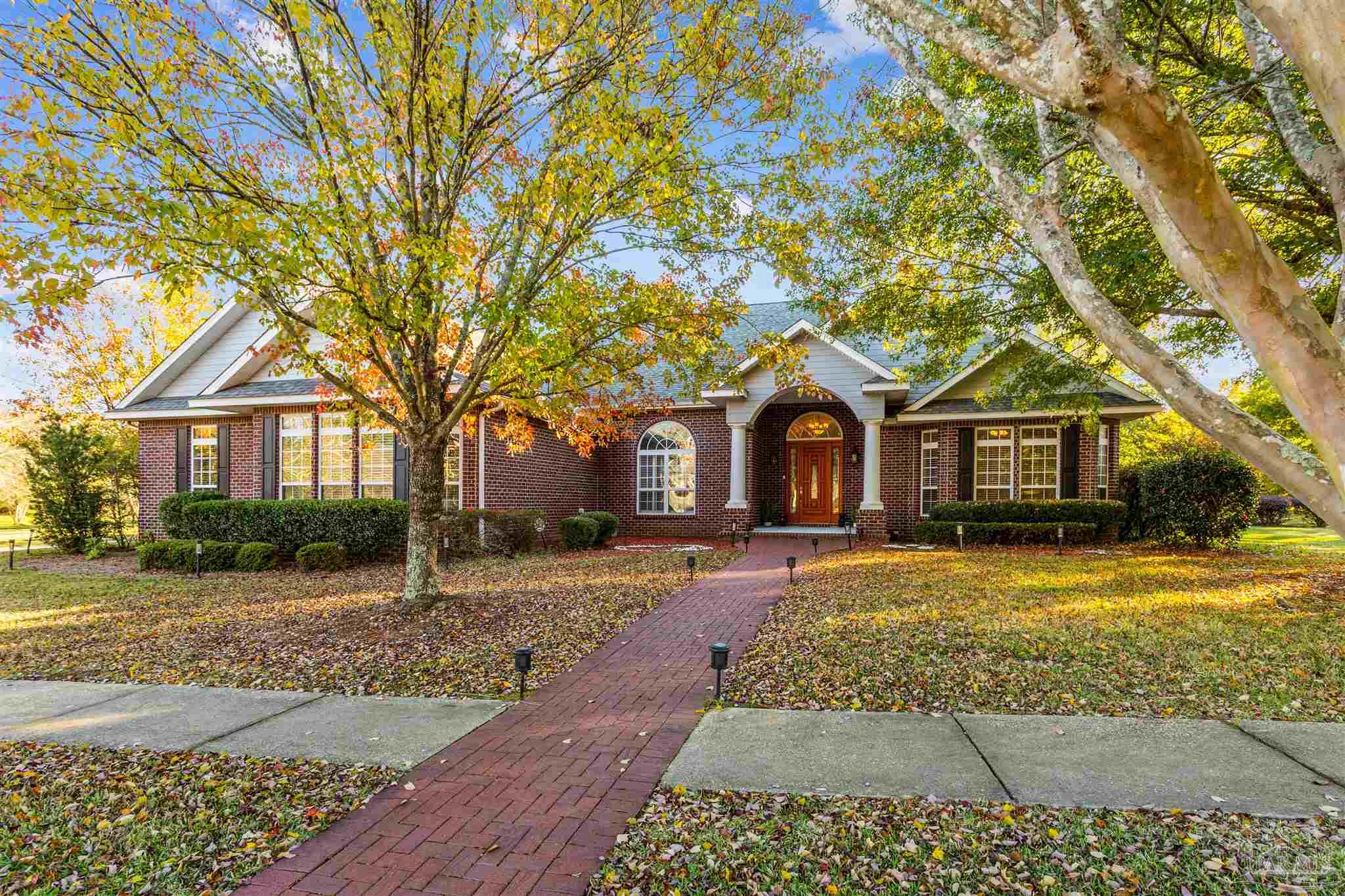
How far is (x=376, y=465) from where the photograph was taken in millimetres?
15875

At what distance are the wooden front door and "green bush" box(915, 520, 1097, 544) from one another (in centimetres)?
375

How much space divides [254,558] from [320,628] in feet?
21.9

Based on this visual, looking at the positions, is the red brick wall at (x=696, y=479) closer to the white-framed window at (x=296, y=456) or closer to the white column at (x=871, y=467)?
the white column at (x=871, y=467)

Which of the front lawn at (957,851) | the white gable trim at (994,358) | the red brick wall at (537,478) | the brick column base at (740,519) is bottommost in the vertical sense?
the front lawn at (957,851)

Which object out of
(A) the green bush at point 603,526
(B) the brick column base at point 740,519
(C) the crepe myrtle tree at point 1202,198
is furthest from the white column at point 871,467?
(C) the crepe myrtle tree at point 1202,198

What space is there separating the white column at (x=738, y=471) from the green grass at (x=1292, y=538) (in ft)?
37.7

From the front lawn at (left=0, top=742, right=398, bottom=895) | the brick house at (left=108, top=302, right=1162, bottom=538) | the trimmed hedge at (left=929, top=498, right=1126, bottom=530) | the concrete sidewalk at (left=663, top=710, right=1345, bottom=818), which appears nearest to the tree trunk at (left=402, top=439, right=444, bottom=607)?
the front lawn at (left=0, top=742, right=398, bottom=895)

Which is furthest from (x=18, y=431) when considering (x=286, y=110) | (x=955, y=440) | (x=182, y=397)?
(x=955, y=440)

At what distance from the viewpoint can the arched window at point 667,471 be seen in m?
19.5

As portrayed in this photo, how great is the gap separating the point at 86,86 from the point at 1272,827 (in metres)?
9.50

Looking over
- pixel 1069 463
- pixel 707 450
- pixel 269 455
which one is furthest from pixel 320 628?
pixel 1069 463

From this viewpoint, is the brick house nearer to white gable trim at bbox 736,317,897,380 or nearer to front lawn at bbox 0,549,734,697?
white gable trim at bbox 736,317,897,380

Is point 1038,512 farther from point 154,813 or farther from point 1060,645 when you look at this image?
point 154,813

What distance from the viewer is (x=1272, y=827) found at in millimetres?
3260
